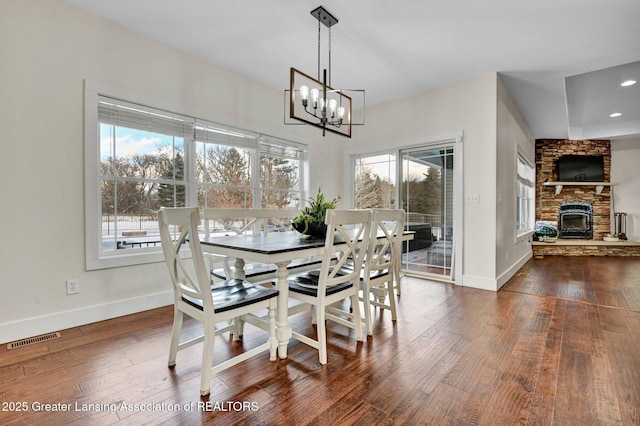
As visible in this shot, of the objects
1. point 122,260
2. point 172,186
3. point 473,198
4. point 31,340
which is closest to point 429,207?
point 473,198

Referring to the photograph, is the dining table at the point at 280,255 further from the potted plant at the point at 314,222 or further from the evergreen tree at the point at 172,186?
the evergreen tree at the point at 172,186

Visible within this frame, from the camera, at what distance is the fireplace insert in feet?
24.4

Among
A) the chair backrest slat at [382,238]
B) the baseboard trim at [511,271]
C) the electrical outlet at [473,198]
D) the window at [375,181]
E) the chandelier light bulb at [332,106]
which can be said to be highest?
the chandelier light bulb at [332,106]

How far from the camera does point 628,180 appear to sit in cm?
722

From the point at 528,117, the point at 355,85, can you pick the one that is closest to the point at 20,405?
the point at 355,85

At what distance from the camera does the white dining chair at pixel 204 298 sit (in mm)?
1601

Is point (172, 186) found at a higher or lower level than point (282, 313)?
higher

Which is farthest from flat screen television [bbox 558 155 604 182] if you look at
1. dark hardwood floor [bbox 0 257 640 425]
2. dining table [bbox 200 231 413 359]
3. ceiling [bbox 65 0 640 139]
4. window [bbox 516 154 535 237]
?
dining table [bbox 200 231 413 359]

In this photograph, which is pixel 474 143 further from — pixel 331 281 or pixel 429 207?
pixel 331 281

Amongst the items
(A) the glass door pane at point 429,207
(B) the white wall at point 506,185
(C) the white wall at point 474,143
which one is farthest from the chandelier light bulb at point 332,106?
(B) the white wall at point 506,185

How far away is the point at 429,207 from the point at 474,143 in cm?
105

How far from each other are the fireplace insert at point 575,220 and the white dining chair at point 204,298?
8407 millimetres

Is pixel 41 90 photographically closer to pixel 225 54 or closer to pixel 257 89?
pixel 225 54

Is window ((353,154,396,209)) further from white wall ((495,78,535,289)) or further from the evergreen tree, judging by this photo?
the evergreen tree
